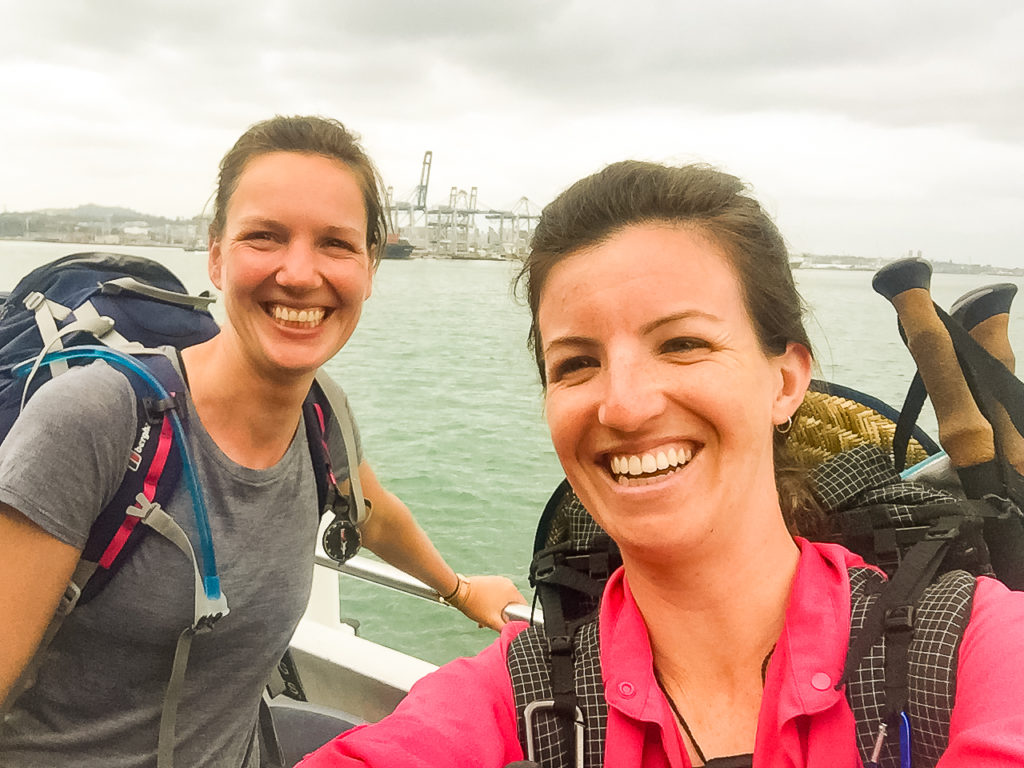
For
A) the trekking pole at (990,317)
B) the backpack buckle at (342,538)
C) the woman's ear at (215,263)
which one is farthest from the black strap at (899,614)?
the woman's ear at (215,263)

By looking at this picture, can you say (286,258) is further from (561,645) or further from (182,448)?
(561,645)

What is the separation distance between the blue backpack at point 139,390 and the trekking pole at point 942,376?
109 centimetres

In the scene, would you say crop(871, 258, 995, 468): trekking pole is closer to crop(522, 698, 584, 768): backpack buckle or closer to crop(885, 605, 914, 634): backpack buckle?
crop(885, 605, 914, 634): backpack buckle

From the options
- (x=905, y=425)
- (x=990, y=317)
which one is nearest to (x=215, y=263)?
(x=905, y=425)

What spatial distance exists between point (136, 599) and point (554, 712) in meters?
0.73

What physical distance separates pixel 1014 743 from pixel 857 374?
22768 millimetres

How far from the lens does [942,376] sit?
119cm

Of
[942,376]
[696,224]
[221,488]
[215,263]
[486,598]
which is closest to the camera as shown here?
[696,224]

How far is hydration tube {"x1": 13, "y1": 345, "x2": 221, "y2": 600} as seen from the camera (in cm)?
126

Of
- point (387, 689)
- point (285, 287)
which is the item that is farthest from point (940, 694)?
point (387, 689)

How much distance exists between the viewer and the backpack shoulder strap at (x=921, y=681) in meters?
0.80

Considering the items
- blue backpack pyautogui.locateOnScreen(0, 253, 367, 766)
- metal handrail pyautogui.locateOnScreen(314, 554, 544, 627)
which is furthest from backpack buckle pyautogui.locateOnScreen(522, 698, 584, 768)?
metal handrail pyautogui.locateOnScreen(314, 554, 544, 627)

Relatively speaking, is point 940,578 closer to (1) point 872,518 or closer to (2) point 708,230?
(1) point 872,518

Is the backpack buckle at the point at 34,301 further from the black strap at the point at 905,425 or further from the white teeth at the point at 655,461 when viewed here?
the black strap at the point at 905,425
